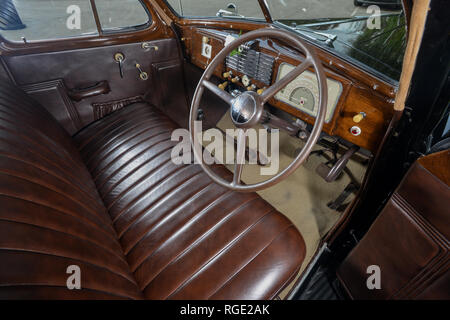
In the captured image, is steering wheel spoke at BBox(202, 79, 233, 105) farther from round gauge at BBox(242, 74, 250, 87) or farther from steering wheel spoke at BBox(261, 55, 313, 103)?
round gauge at BBox(242, 74, 250, 87)

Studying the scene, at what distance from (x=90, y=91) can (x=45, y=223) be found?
130cm

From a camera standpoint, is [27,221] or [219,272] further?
[219,272]

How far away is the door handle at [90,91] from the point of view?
5.41 feet

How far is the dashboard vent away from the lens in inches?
53.8

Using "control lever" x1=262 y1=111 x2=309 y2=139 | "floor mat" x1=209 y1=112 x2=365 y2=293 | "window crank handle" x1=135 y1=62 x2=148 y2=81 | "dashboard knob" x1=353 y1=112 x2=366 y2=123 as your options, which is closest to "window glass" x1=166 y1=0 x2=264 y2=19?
"window crank handle" x1=135 y1=62 x2=148 y2=81

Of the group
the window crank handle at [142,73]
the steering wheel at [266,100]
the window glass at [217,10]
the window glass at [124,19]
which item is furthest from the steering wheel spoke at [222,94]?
the window glass at [124,19]

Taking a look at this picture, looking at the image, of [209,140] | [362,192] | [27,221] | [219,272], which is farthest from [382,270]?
[209,140]

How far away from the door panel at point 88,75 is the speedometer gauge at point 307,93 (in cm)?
103

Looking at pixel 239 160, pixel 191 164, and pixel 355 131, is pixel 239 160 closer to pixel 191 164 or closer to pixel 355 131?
pixel 191 164

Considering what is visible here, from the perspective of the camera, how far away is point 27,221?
23.8 inches

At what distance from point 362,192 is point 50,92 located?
190 centimetres

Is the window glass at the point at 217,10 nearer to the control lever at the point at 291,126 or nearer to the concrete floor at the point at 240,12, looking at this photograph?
the concrete floor at the point at 240,12

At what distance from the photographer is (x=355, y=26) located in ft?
4.32
